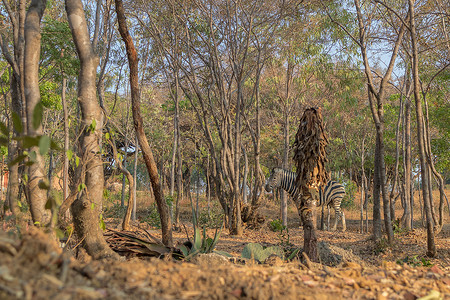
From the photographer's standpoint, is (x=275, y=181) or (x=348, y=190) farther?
(x=348, y=190)

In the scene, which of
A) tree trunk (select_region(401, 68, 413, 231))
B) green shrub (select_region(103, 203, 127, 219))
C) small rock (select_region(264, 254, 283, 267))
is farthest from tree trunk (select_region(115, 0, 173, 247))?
green shrub (select_region(103, 203, 127, 219))

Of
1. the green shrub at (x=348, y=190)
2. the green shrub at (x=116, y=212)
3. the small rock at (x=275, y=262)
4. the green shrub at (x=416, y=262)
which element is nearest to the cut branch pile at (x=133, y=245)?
the small rock at (x=275, y=262)

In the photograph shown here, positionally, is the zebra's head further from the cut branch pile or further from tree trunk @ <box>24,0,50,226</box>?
tree trunk @ <box>24,0,50,226</box>

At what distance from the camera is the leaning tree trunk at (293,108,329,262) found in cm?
564

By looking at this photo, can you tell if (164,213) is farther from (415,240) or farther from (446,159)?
(446,159)

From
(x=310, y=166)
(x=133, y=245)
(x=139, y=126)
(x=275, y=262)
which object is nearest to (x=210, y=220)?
(x=310, y=166)

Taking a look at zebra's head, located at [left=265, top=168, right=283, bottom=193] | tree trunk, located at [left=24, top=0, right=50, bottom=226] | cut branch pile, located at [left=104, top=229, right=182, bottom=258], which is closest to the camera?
tree trunk, located at [left=24, top=0, right=50, bottom=226]

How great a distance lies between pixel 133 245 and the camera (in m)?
4.59

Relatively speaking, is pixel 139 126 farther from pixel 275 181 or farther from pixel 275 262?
pixel 275 181

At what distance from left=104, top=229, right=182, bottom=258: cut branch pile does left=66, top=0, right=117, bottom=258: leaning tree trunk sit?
49 centimetres

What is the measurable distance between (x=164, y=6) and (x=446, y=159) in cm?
1144

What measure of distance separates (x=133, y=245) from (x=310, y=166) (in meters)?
2.83

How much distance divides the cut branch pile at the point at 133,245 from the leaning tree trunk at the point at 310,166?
2067mm

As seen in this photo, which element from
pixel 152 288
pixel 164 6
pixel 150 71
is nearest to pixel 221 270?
pixel 152 288
